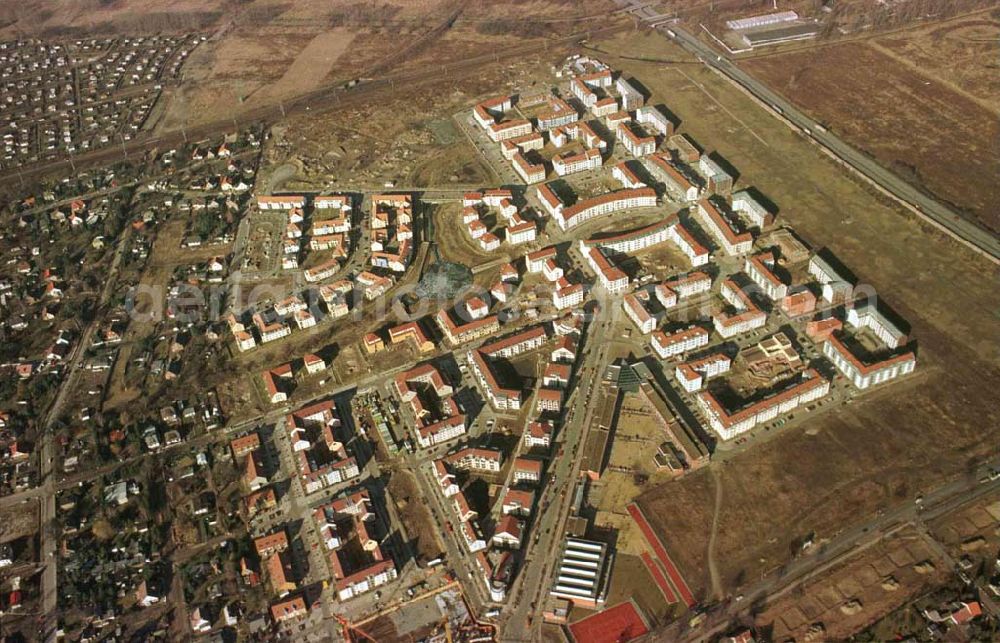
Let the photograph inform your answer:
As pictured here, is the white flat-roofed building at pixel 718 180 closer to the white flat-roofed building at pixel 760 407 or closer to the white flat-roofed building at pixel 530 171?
the white flat-roofed building at pixel 530 171

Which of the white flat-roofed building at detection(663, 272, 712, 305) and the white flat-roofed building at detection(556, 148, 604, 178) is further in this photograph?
the white flat-roofed building at detection(556, 148, 604, 178)

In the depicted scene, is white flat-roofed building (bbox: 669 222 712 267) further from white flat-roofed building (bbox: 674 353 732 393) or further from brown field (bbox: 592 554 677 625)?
brown field (bbox: 592 554 677 625)

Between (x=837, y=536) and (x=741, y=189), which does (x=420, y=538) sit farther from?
(x=741, y=189)

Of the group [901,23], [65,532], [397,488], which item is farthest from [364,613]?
[901,23]

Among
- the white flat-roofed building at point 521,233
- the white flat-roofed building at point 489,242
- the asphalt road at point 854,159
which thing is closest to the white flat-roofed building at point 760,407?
the asphalt road at point 854,159

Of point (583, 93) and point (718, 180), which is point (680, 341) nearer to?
point (718, 180)

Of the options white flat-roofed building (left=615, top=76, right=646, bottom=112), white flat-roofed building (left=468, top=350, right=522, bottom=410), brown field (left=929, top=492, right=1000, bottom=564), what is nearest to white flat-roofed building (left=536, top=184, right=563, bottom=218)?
white flat-roofed building (left=615, top=76, right=646, bottom=112)
